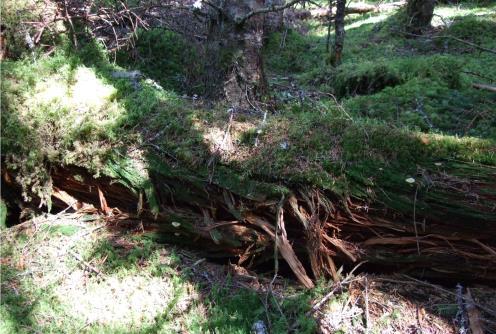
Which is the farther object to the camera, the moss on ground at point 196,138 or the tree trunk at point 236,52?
the tree trunk at point 236,52

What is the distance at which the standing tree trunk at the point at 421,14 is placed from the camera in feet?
31.2

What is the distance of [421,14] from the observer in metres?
9.59

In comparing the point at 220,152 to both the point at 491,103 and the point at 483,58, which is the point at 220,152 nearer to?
the point at 491,103

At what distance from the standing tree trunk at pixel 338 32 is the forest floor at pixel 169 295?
5616 millimetres

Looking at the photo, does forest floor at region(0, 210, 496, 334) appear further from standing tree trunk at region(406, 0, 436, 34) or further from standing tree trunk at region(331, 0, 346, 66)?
standing tree trunk at region(406, 0, 436, 34)

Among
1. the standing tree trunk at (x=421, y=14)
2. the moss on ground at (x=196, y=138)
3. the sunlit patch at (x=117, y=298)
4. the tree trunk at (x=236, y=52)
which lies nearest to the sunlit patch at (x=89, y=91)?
the moss on ground at (x=196, y=138)

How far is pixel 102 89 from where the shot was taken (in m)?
4.02

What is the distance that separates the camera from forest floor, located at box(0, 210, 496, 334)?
3.01m

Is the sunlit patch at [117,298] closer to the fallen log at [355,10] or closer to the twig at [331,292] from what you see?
the twig at [331,292]

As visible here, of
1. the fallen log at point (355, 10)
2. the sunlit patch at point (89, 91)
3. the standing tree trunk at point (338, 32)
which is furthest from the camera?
the fallen log at point (355, 10)

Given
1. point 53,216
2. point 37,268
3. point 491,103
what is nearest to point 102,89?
point 53,216

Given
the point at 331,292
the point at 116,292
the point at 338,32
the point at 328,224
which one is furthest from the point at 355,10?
the point at 116,292

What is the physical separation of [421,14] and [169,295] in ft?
29.6

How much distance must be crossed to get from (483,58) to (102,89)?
6382 millimetres
